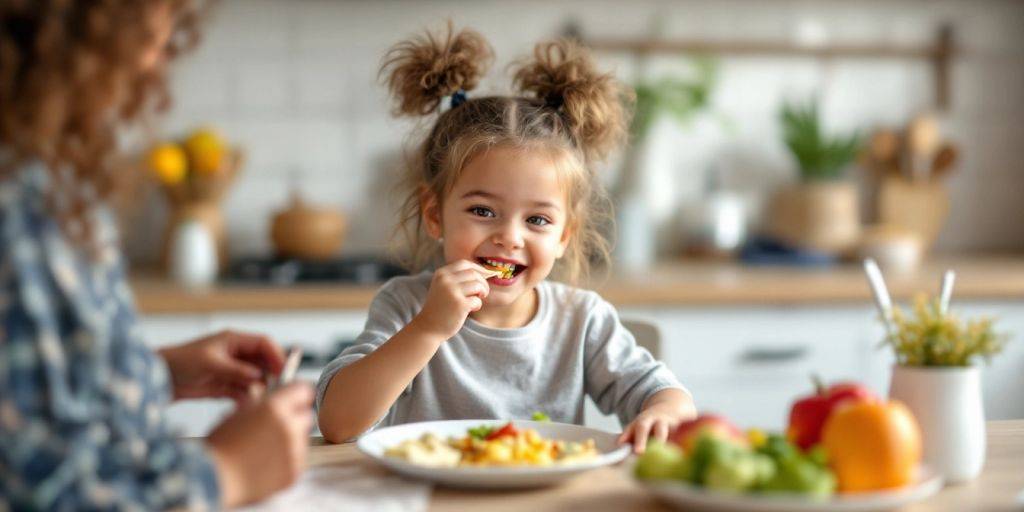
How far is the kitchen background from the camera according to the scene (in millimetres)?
3240

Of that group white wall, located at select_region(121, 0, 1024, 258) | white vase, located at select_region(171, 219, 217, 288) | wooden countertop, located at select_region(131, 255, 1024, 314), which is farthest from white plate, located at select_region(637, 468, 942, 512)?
white wall, located at select_region(121, 0, 1024, 258)

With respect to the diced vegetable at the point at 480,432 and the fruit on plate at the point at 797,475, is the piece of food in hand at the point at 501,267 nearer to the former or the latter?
the diced vegetable at the point at 480,432

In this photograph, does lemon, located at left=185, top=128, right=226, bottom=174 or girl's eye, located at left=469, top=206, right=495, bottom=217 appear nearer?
girl's eye, located at left=469, top=206, right=495, bottom=217

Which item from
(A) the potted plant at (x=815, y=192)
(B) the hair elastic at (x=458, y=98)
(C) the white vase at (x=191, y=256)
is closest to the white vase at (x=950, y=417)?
(B) the hair elastic at (x=458, y=98)

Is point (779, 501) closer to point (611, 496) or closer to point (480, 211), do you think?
point (611, 496)

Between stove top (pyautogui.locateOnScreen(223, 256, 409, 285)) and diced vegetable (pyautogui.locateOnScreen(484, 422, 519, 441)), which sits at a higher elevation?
stove top (pyautogui.locateOnScreen(223, 256, 409, 285))

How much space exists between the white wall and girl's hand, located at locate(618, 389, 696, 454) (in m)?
1.76

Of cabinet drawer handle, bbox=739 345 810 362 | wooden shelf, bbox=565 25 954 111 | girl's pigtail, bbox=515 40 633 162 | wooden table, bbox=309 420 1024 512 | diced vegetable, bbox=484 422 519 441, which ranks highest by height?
wooden shelf, bbox=565 25 954 111

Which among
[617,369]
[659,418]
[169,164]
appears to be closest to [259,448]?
[659,418]

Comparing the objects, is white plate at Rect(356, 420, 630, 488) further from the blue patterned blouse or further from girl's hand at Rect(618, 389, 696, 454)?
the blue patterned blouse

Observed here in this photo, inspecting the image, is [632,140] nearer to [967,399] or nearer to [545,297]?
[545,297]

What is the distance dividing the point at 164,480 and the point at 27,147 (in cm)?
28

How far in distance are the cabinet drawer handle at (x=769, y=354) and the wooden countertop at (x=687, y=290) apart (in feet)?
0.39

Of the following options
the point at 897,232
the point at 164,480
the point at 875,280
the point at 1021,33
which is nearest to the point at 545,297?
the point at 875,280
